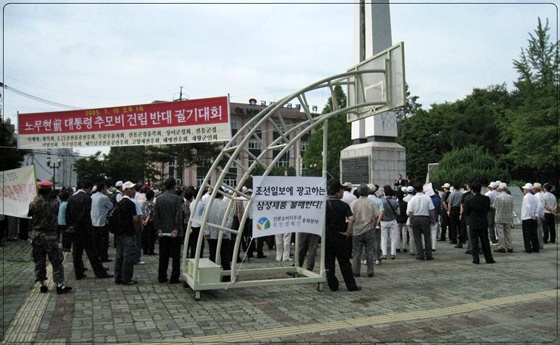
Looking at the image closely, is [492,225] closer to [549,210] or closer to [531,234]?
[531,234]

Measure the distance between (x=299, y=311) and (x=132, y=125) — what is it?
29.3 feet

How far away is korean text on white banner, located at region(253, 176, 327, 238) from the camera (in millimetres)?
7289

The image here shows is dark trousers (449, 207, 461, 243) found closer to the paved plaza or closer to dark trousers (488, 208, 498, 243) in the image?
dark trousers (488, 208, 498, 243)

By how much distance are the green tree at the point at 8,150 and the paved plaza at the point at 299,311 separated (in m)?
9.86

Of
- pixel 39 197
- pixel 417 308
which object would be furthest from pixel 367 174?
pixel 39 197

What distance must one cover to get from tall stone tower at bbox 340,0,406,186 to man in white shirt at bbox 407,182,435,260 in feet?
20.2

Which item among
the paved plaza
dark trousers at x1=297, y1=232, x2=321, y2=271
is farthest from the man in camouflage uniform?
dark trousers at x1=297, y1=232, x2=321, y2=271

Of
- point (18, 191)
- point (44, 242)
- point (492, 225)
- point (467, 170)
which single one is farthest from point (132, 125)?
point (467, 170)

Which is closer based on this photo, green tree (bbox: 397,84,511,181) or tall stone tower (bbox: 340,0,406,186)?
tall stone tower (bbox: 340,0,406,186)

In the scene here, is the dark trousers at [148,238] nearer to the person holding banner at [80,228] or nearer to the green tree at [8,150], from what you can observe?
the person holding banner at [80,228]

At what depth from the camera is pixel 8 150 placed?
727 inches

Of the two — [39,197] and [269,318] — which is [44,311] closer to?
[39,197]

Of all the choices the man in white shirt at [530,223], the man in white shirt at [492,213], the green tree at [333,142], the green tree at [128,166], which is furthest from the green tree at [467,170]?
the green tree at [128,166]

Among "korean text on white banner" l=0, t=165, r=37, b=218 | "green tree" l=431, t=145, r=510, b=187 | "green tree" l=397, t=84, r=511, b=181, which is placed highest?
"green tree" l=397, t=84, r=511, b=181
